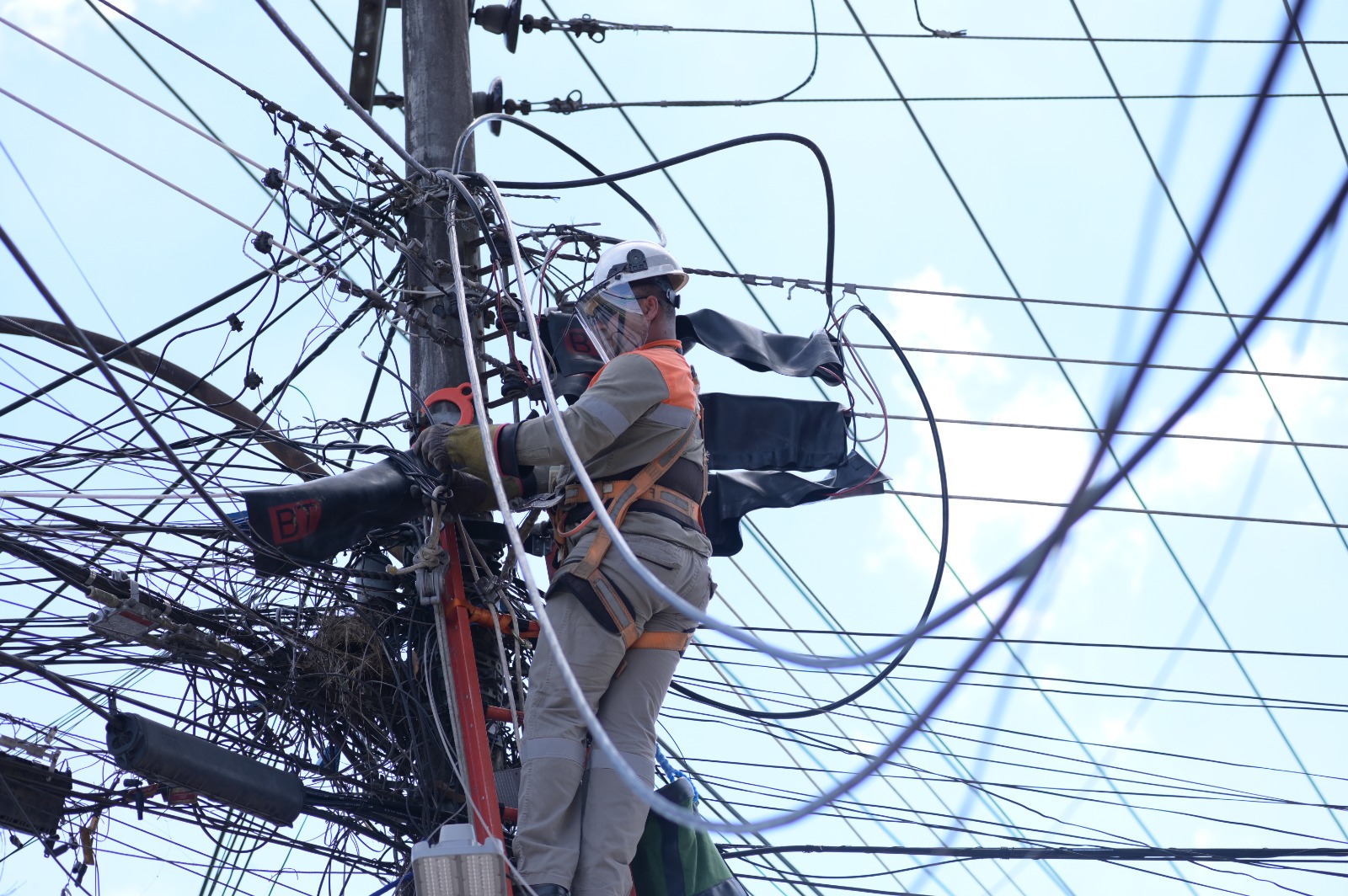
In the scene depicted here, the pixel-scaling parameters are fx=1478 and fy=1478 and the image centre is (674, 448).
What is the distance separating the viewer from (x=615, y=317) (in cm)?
514

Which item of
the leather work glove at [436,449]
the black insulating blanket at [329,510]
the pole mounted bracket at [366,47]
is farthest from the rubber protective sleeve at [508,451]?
the pole mounted bracket at [366,47]

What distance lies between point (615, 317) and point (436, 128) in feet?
4.93

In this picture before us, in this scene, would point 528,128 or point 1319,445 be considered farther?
point 1319,445

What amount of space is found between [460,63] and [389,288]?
4.00 ft

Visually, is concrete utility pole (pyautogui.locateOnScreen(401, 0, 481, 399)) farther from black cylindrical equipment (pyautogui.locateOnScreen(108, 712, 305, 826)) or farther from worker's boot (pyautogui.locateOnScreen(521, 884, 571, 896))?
worker's boot (pyautogui.locateOnScreen(521, 884, 571, 896))

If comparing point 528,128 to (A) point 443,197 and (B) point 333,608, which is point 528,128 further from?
(B) point 333,608

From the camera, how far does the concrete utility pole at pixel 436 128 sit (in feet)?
18.7

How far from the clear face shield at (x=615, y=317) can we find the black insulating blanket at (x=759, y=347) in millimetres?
904

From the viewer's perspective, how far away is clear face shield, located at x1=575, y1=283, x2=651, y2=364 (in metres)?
5.09

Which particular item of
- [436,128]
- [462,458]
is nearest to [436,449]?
[462,458]

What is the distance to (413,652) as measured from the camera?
5172 mm

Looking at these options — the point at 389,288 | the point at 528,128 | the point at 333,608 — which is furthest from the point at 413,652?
the point at 528,128

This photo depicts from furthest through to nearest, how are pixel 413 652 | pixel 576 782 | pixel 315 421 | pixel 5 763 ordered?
pixel 315 421 → pixel 413 652 → pixel 5 763 → pixel 576 782

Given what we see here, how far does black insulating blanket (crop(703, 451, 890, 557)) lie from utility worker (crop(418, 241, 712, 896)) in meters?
0.97
